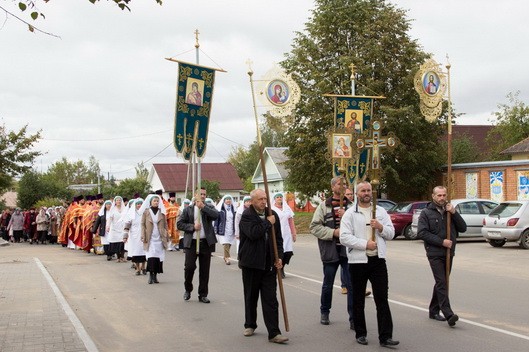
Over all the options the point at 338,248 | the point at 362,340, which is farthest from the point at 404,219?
the point at 362,340

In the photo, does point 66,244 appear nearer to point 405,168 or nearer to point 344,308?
point 405,168

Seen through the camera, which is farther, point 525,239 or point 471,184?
point 471,184

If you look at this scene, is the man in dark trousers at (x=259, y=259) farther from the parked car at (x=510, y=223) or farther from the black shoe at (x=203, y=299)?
the parked car at (x=510, y=223)

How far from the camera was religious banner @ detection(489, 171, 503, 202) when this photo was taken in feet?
105

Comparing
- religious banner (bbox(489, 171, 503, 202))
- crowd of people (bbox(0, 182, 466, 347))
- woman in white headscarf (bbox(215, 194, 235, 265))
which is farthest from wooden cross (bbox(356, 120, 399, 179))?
religious banner (bbox(489, 171, 503, 202))

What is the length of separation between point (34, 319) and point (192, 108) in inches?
188

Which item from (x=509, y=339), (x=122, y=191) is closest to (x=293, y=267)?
(x=509, y=339)

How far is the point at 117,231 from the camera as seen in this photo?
1998 centimetres

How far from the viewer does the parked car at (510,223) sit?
21.0 metres

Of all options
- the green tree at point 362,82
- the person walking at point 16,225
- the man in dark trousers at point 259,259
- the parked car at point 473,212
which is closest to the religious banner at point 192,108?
the man in dark trousers at point 259,259

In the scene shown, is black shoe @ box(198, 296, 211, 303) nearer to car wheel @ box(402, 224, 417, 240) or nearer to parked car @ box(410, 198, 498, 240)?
parked car @ box(410, 198, 498, 240)

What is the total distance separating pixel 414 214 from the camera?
84.4 ft

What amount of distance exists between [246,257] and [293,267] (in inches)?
336

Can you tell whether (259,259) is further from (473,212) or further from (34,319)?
(473,212)
